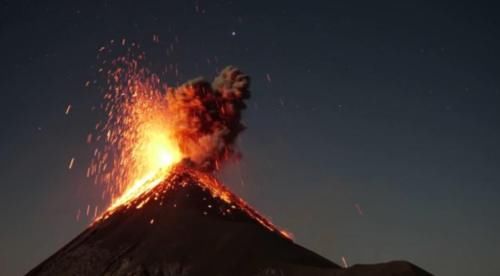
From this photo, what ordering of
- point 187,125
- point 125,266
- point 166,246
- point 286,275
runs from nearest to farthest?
point 286,275 → point 125,266 → point 166,246 → point 187,125

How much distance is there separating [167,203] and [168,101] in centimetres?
2269

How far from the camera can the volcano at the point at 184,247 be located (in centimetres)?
7112

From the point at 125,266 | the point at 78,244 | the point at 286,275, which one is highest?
the point at 78,244

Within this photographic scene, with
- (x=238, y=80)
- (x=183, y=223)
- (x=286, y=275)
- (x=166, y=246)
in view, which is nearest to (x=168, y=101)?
(x=238, y=80)

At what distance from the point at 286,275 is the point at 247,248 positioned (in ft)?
36.2

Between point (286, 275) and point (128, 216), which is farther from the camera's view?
point (128, 216)

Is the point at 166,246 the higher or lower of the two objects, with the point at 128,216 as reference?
lower

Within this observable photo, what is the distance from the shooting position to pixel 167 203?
95.9 metres

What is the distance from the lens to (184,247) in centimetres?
7875

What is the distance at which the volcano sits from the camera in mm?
71125

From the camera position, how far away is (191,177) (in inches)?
4173

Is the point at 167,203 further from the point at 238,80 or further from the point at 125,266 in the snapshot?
the point at 238,80

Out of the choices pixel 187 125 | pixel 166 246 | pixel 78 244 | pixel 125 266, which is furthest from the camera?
pixel 187 125

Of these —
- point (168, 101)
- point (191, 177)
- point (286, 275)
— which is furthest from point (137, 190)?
point (286, 275)
